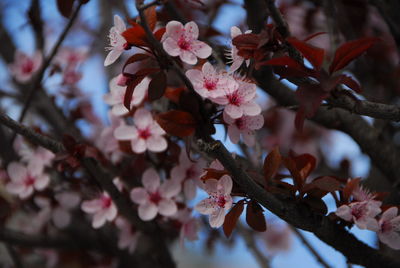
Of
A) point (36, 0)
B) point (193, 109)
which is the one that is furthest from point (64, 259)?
point (193, 109)

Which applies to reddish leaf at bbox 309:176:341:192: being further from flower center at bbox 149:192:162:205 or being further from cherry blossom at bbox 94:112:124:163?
cherry blossom at bbox 94:112:124:163

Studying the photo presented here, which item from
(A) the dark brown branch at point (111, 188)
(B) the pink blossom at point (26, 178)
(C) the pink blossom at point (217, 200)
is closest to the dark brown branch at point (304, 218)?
(C) the pink blossom at point (217, 200)

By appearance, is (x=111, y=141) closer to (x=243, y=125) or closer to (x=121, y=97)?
(x=121, y=97)

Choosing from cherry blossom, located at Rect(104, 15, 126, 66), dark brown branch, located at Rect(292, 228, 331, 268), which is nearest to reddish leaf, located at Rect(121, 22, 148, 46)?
cherry blossom, located at Rect(104, 15, 126, 66)

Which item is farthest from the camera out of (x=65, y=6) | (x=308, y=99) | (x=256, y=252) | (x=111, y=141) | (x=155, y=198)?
(x=256, y=252)

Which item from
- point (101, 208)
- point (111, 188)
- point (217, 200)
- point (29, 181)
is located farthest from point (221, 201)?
point (29, 181)

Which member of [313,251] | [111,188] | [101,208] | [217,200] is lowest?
[313,251]

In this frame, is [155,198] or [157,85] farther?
[155,198]
